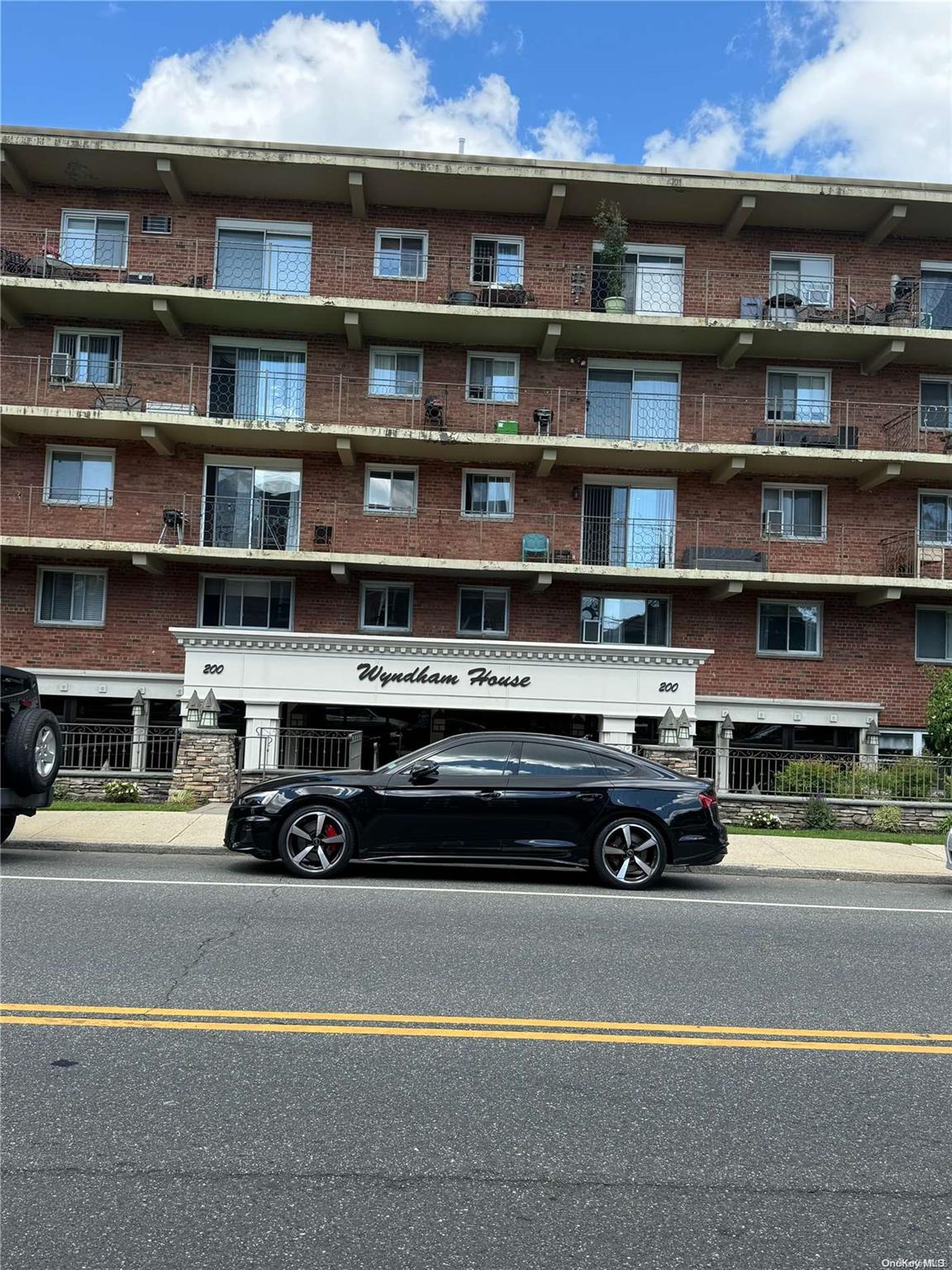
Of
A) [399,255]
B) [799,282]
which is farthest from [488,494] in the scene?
[799,282]

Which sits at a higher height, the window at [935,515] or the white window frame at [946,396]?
the white window frame at [946,396]

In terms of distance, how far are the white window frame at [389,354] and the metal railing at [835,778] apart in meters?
10.3

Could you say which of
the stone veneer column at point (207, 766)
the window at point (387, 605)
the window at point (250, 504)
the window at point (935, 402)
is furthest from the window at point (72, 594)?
the window at point (935, 402)

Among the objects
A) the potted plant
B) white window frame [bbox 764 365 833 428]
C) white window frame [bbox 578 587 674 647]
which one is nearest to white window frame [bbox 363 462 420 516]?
white window frame [bbox 578 587 674 647]

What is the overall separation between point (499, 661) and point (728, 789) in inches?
174

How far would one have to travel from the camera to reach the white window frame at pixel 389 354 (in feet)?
72.9

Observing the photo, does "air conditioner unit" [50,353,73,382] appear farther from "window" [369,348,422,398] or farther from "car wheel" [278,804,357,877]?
"car wheel" [278,804,357,877]

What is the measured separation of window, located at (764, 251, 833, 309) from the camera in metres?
21.8

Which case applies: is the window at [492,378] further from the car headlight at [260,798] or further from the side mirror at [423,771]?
the car headlight at [260,798]

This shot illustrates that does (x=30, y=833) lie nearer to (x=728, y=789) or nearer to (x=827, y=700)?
(x=728, y=789)

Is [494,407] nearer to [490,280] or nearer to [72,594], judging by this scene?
[490,280]

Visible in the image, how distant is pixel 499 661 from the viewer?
17.7m

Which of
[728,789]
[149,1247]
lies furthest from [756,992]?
[728,789]

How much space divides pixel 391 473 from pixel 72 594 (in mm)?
7448
